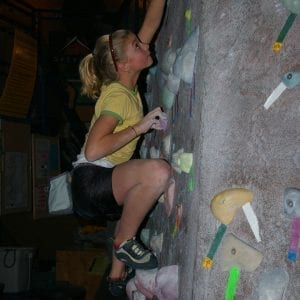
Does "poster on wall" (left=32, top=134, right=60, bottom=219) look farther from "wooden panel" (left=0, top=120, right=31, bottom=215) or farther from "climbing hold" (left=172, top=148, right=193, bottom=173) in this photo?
"climbing hold" (left=172, top=148, right=193, bottom=173)

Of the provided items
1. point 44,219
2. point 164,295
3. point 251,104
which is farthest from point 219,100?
point 44,219

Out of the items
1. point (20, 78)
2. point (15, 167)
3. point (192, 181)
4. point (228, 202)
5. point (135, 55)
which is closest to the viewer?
point (228, 202)

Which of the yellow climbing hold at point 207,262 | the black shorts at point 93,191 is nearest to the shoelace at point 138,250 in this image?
the black shorts at point 93,191

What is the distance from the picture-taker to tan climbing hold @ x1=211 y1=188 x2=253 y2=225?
1106 mm

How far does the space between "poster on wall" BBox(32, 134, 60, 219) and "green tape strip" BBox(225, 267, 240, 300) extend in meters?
3.68

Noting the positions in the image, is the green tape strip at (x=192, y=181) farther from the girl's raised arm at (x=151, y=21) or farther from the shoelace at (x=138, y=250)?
the girl's raised arm at (x=151, y=21)

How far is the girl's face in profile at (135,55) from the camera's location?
5.90 feet

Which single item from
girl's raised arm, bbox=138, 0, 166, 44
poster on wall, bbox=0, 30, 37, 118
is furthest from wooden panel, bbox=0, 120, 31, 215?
girl's raised arm, bbox=138, 0, 166, 44

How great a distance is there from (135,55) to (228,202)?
0.93 meters

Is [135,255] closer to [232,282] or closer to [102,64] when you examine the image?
[232,282]

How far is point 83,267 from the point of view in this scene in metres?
4.48

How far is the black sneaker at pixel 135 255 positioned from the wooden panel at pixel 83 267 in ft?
9.05

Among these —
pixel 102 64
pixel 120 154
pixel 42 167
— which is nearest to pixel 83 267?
pixel 42 167

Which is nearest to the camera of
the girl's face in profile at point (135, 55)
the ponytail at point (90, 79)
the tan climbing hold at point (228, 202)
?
the tan climbing hold at point (228, 202)
